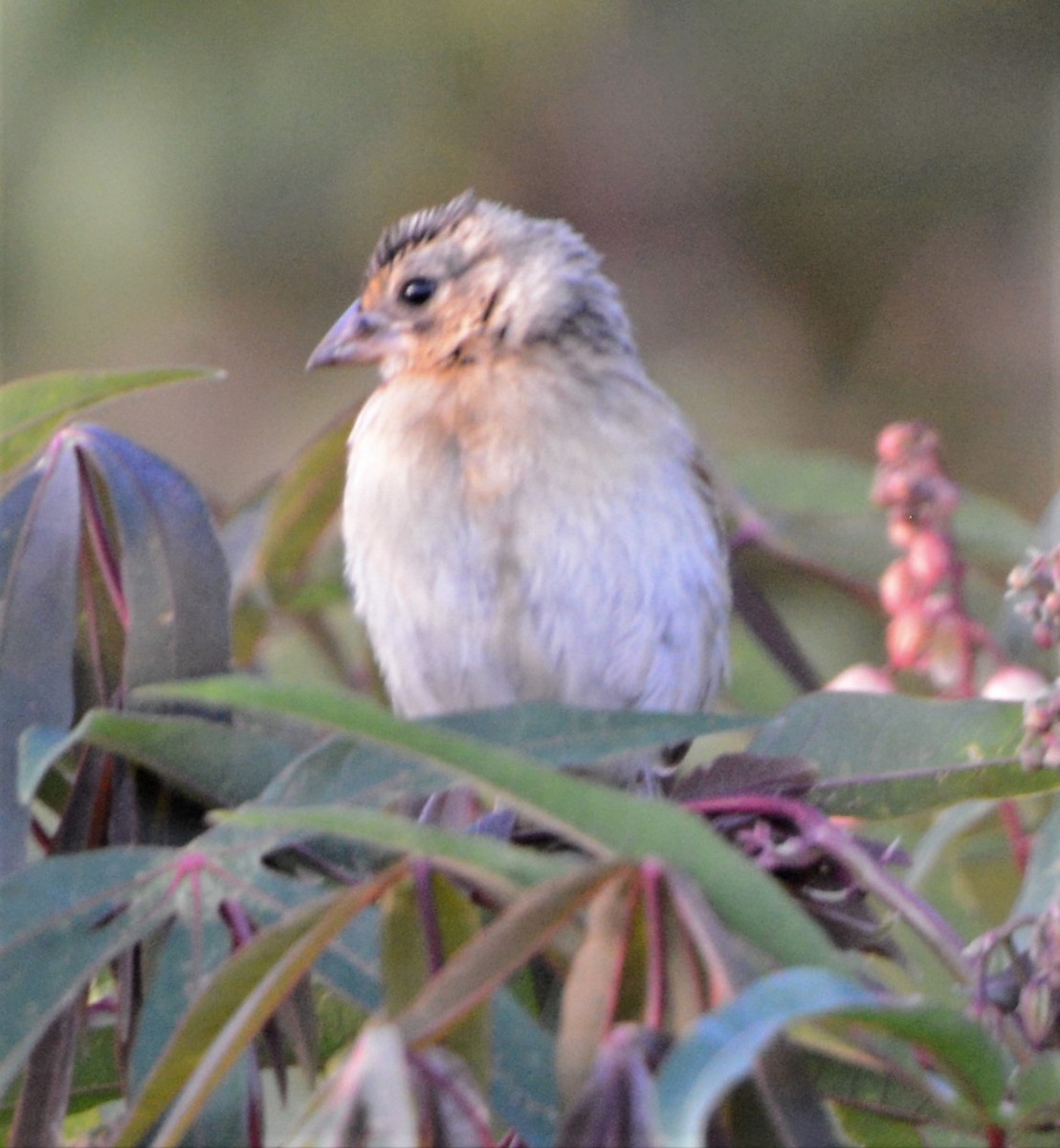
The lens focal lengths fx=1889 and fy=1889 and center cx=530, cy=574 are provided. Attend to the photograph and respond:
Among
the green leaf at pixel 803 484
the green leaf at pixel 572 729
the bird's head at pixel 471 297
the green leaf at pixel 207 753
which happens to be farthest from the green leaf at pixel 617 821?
the green leaf at pixel 803 484

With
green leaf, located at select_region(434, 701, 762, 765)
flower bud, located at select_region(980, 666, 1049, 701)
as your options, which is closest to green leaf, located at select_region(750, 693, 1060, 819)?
green leaf, located at select_region(434, 701, 762, 765)

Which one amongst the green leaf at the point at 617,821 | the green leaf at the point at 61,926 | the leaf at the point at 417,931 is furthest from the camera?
the green leaf at the point at 61,926

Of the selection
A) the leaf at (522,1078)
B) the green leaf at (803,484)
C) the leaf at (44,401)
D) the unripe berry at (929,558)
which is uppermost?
the leaf at (44,401)

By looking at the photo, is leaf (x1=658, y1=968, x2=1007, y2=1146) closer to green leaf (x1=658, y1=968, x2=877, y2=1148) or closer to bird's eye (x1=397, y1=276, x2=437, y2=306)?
green leaf (x1=658, y1=968, x2=877, y2=1148)

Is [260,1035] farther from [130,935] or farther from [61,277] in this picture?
[61,277]

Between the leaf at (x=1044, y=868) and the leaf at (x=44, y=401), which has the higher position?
the leaf at (x=44, y=401)

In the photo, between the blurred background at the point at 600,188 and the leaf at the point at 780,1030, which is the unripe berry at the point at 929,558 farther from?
the blurred background at the point at 600,188

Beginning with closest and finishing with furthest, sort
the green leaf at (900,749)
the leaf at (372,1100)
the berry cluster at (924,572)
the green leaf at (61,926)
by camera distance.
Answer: the leaf at (372,1100) → the green leaf at (61,926) → the green leaf at (900,749) → the berry cluster at (924,572)
